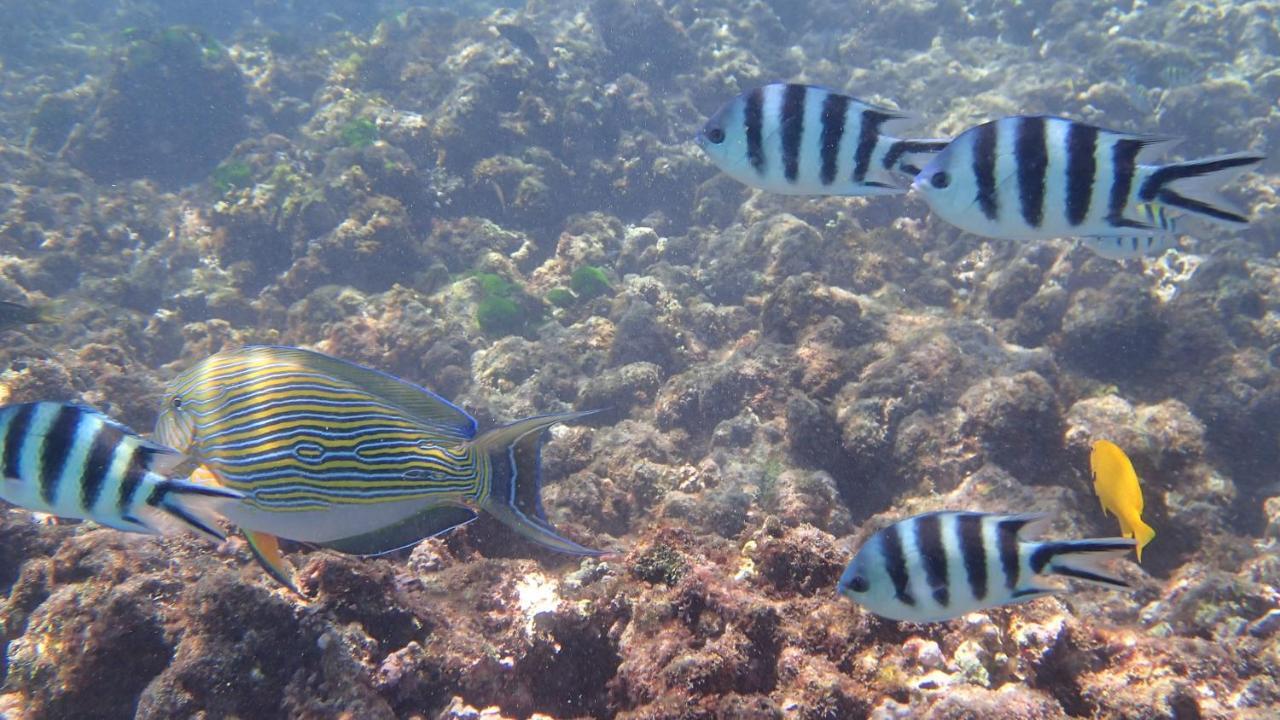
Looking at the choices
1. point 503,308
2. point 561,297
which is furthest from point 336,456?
point 561,297

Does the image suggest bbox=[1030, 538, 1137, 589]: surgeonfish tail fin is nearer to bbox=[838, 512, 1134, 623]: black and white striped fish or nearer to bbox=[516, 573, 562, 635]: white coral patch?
bbox=[838, 512, 1134, 623]: black and white striped fish

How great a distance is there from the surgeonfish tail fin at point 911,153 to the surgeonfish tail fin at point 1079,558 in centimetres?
141

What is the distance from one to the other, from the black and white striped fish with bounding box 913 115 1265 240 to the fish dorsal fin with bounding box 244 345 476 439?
6.77 ft

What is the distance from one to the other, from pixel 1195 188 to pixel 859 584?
168 cm

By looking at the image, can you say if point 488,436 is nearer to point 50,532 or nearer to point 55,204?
point 50,532

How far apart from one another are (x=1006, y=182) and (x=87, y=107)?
2340 centimetres

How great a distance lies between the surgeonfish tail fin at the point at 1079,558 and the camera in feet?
6.28

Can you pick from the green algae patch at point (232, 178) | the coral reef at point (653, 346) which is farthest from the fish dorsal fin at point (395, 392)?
the green algae patch at point (232, 178)

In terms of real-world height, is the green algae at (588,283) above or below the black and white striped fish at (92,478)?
below

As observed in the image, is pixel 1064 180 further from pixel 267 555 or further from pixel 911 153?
pixel 267 555

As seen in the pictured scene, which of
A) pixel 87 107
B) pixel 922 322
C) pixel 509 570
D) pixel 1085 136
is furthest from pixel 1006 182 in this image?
pixel 87 107

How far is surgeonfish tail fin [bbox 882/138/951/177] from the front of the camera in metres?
2.35

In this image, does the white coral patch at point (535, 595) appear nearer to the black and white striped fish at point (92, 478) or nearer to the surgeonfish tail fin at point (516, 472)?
the surgeonfish tail fin at point (516, 472)

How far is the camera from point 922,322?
738 cm
